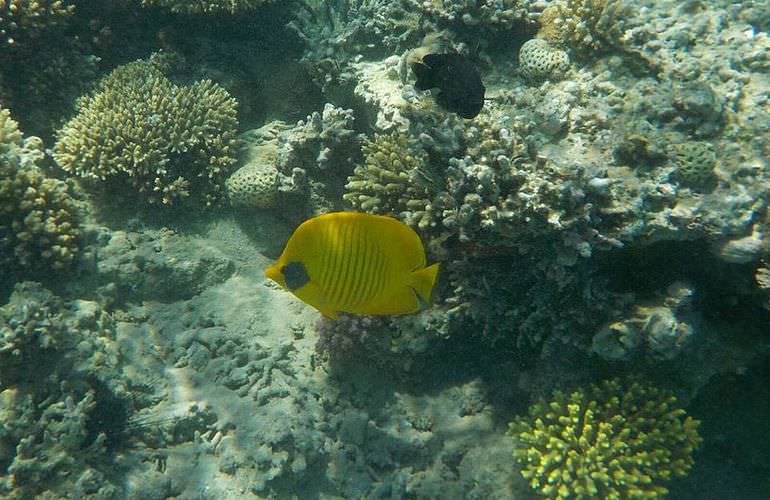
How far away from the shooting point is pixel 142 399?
3.98 meters

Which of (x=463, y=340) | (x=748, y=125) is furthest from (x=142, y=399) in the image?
(x=748, y=125)

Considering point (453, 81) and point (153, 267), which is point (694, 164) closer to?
point (453, 81)

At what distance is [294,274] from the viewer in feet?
7.68

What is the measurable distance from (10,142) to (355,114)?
347 cm

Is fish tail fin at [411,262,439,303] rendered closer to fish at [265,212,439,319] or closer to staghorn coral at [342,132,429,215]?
fish at [265,212,439,319]

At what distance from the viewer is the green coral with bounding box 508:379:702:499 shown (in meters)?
3.41

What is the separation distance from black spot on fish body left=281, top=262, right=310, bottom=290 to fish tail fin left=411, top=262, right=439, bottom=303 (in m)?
0.54

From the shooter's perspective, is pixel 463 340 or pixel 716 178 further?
pixel 463 340

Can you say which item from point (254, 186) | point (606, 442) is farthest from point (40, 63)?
point (606, 442)

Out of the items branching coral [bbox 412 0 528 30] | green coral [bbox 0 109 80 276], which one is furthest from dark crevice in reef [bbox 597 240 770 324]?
green coral [bbox 0 109 80 276]

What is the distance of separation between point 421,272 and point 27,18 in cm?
578

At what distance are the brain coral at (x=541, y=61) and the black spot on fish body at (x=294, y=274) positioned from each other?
3369 millimetres

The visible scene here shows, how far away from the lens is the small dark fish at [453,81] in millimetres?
3428

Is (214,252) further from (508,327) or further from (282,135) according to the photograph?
(508,327)
